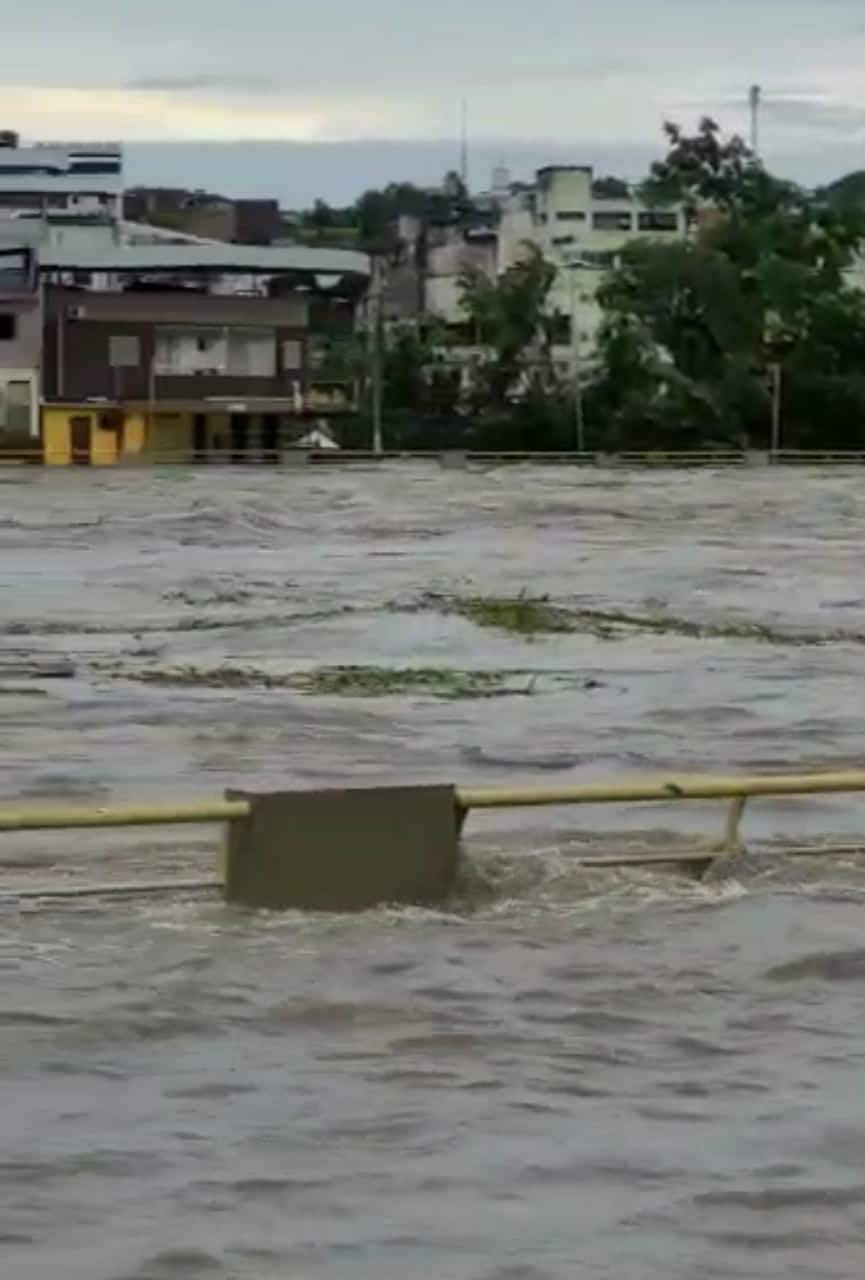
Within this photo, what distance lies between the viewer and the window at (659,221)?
10074cm

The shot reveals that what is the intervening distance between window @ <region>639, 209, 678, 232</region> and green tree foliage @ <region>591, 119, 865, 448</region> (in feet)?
55.1

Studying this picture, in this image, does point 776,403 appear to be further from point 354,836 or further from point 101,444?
point 354,836

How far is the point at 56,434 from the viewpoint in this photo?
7106 centimetres

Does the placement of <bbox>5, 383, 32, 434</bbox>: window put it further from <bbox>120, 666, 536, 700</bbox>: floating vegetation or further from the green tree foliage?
<bbox>120, 666, 536, 700</bbox>: floating vegetation

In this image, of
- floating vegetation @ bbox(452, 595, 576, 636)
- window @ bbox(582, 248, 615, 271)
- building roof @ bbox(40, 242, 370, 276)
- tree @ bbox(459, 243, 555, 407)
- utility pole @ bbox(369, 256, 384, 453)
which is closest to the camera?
floating vegetation @ bbox(452, 595, 576, 636)

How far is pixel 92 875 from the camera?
11133mm

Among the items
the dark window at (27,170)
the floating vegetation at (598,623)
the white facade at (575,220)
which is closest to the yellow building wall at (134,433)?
the white facade at (575,220)

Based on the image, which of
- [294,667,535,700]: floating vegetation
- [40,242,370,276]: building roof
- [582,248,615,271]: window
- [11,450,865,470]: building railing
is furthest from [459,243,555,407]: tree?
[294,667,535,700]: floating vegetation

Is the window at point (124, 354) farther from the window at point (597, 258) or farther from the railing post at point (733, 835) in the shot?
the railing post at point (733, 835)

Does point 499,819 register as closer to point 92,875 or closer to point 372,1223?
point 92,875

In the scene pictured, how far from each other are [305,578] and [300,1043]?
21217mm

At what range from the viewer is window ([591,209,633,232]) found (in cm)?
10293

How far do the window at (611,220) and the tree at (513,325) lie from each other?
22105mm

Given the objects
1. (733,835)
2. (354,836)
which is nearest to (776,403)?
(733,835)
